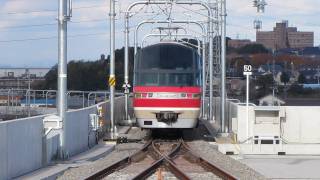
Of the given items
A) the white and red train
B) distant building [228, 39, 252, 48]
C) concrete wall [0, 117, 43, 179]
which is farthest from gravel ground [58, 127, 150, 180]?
distant building [228, 39, 252, 48]

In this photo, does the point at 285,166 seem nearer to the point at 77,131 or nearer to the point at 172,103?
the point at 77,131

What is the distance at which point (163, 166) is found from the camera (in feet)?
63.3

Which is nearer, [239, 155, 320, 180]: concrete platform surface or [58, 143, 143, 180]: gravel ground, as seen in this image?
[58, 143, 143, 180]: gravel ground

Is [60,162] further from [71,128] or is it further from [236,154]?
[236,154]

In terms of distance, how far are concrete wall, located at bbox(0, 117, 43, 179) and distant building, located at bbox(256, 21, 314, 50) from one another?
95.2 metres

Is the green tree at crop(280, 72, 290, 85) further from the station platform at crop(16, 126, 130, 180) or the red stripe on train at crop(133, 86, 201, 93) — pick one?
the station platform at crop(16, 126, 130, 180)

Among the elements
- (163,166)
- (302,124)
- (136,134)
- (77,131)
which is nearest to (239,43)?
(136,134)

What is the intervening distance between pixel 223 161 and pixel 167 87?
6.66 m

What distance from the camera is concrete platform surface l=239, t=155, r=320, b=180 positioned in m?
17.4

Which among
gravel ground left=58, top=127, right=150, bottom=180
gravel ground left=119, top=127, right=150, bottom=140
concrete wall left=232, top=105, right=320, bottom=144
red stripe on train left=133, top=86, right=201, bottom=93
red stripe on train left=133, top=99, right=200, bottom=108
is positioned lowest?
gravel ground left=119, top=127, right=150, bottom=140

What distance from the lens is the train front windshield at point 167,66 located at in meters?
27.5

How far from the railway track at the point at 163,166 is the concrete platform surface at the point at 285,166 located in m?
1.39

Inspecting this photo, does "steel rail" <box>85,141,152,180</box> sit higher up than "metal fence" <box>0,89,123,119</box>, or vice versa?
"metal fence" <box>0,89,123,119</box>

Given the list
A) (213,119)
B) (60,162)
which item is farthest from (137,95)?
(213,119)
